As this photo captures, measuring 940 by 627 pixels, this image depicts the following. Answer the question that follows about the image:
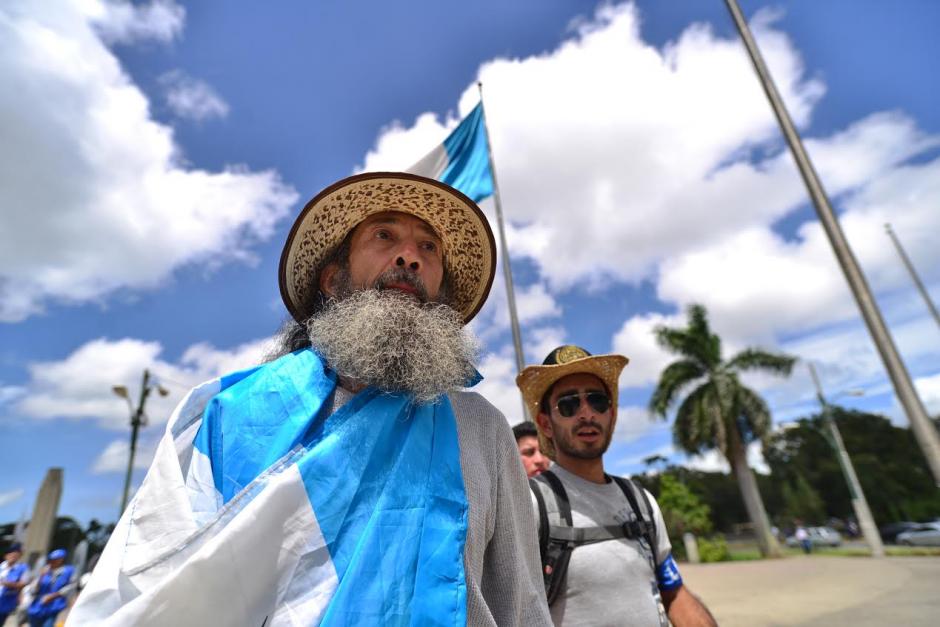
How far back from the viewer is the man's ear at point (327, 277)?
6.89 feet

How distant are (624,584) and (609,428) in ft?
2.56

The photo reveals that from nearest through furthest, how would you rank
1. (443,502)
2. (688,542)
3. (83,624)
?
1. (83,624)
2. (443,502)
3. (688,542)

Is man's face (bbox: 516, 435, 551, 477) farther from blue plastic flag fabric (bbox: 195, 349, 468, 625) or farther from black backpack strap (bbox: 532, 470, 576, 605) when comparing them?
blue plastic flag fabric (bbox: 195, 349, 468, 625)

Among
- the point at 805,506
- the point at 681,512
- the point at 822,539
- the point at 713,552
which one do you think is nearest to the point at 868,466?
the point at 805,506

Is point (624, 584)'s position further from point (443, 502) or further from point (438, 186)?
point (438, 186)

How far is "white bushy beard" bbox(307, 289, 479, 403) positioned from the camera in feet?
5.09

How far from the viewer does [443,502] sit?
1274 millimetres

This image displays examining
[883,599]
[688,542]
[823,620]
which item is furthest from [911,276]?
[823,620]

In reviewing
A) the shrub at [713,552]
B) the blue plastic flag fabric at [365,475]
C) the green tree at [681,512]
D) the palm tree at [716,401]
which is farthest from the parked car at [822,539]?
the blue plastic flag fabric at [365,475]

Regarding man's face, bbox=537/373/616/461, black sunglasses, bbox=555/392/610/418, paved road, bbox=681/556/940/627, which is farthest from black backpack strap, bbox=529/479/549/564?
paved road, bbox=681/556/940/627

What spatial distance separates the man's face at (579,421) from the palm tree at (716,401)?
2197cm

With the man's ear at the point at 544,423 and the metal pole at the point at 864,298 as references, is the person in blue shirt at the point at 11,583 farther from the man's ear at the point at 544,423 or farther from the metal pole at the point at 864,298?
the metal pole at the point at 864,298

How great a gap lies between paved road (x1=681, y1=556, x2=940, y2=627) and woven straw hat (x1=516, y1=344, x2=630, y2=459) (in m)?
6.69

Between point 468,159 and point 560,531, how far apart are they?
23.5 feet
